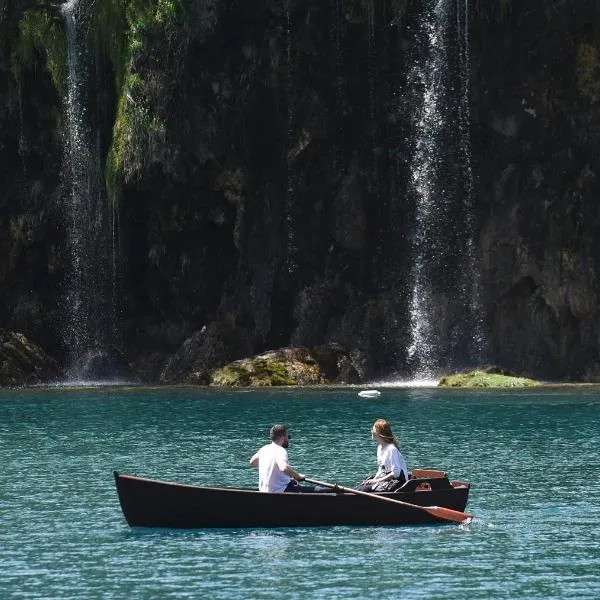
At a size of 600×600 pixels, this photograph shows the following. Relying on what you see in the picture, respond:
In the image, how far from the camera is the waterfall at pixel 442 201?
90.4 m

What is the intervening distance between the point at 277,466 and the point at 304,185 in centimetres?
5914

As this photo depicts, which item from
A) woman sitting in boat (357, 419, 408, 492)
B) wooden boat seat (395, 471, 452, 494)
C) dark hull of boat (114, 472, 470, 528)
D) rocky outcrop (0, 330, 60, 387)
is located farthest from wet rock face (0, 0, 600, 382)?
dark hull of boat (114, 472, 470, 528)

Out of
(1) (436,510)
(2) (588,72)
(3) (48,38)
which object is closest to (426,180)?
(2) (588,72)

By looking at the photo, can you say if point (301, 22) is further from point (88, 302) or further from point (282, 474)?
point (282, 474)

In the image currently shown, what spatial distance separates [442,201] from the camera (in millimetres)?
91625

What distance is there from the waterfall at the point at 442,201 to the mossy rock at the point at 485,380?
5416mm

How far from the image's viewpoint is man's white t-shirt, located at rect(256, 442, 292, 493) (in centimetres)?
3459

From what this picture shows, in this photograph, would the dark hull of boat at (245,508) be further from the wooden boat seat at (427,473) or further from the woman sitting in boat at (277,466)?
the wooden boat seat at (427,473)

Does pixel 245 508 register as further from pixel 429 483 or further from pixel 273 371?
pixel 273 371

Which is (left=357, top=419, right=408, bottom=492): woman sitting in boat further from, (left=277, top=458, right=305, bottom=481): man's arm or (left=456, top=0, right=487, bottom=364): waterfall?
(left=456, top=0, right=487, bottom=364): waterfall

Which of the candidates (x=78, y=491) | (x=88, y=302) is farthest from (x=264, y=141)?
(x=78, y=491)

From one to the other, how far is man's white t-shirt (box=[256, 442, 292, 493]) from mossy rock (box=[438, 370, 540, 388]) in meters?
47.9

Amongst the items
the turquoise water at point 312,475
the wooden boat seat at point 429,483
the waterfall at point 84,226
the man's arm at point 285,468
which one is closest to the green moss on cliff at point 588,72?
the turquoise water at point 312,475

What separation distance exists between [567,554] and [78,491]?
51.1 feet
